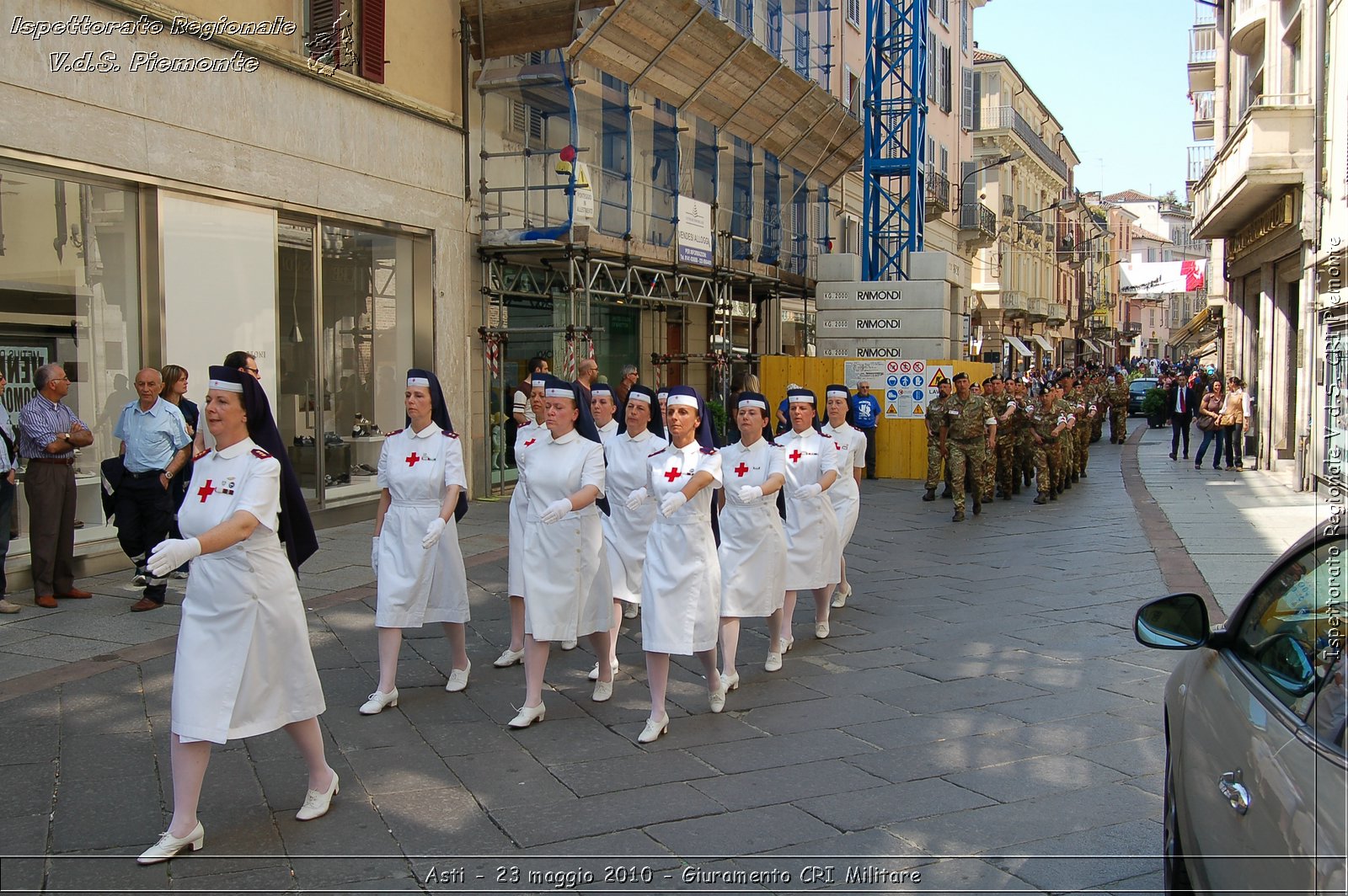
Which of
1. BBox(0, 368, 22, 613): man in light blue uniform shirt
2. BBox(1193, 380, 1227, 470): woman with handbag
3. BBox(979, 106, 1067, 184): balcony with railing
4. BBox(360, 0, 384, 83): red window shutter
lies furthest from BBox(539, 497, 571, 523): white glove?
BBox(979, 106, 1067, 184): balcony with railing

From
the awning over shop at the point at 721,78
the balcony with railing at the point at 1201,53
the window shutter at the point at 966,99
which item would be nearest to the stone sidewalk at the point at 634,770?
the awning over shop at the point at 721,78

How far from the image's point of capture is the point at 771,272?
22172 mm

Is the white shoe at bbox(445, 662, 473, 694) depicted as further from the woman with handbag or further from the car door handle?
the woman with handbag

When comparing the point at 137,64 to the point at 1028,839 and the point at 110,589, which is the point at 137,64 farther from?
the point at 1028,839

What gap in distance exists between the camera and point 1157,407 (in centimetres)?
3456

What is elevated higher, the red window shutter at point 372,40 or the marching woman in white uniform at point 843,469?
the red window shutter at point 372,40

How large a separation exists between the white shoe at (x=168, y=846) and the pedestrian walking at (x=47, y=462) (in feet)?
15.8

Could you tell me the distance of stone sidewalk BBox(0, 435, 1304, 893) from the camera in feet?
13.7

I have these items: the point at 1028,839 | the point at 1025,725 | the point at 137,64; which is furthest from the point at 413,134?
the point at 1028,839

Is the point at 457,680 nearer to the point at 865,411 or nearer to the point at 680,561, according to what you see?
the point at 680,561

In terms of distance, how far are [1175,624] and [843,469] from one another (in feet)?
18.6

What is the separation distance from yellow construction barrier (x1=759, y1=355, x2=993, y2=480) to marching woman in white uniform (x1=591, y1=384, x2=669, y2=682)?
11.7 metres

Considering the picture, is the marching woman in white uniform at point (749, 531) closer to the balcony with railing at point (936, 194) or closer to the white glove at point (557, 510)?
the white glove at point (557, 510)

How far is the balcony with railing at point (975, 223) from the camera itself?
41.5m
